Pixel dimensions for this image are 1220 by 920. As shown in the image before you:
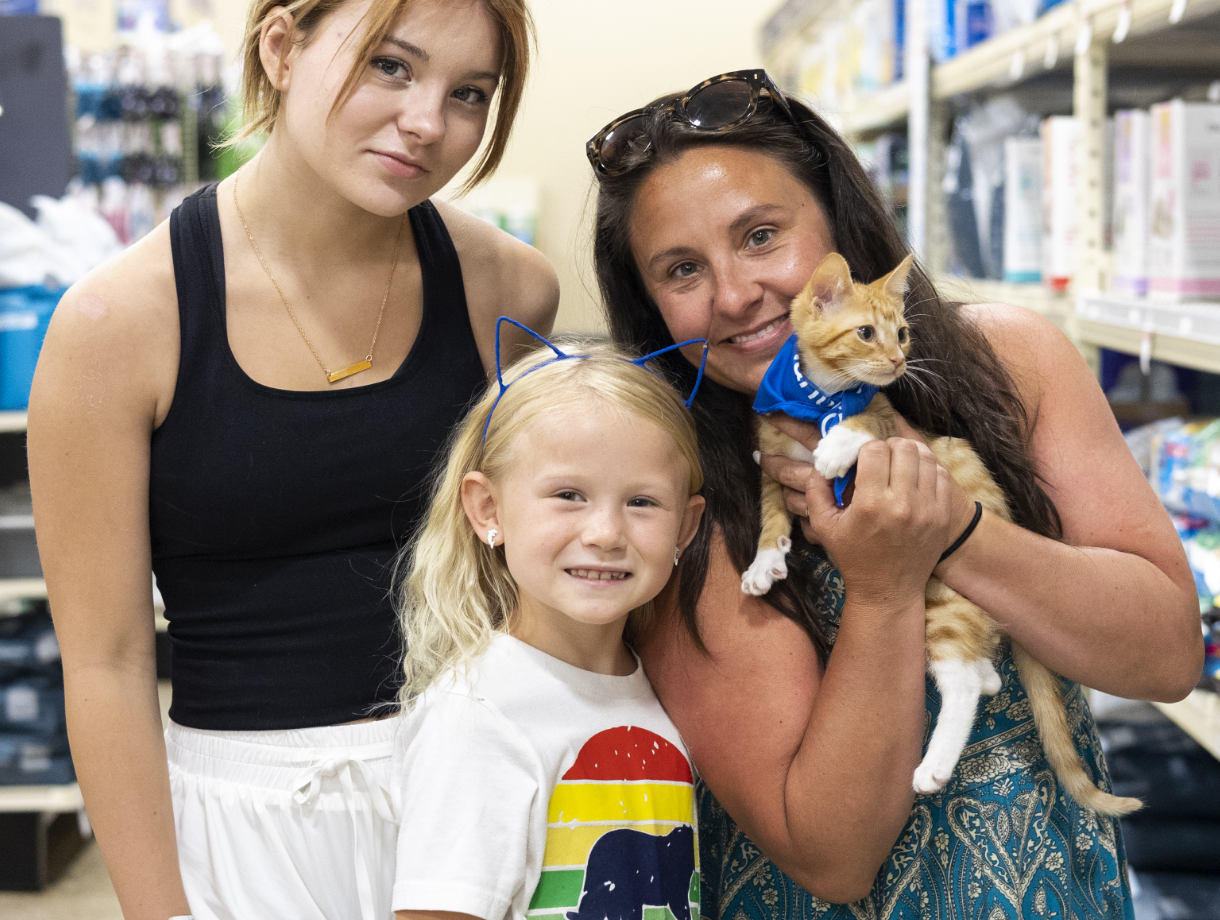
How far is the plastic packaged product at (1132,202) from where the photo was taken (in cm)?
197

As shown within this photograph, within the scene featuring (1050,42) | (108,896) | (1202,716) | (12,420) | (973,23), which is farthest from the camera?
(108,896)


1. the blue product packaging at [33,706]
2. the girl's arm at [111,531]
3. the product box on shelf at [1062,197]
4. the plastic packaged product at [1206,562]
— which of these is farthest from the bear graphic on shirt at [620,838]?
the blue product packaging at [33,706]

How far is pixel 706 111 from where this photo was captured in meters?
1.25

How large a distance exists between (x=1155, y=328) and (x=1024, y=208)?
825 mm

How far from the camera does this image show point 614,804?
3.54 feet

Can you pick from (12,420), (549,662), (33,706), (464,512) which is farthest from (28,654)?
(549,662)

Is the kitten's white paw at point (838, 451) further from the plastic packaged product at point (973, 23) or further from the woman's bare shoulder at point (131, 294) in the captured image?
the plastic packaged product at point (973, 23)

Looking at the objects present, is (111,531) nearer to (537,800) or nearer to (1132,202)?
(537,800)

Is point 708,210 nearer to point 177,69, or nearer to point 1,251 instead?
point 1,251

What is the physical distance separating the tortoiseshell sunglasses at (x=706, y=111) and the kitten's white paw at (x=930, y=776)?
75cm

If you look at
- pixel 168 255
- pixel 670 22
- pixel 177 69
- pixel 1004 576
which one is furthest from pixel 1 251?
pixel 670 22

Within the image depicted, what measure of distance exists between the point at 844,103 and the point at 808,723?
11.0ft

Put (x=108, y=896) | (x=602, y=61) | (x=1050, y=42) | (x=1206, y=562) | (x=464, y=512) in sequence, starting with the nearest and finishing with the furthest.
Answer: (x=464, y=512), (x=1206, y=562), (x=1050, y=42), (x=108, y=896), (x=602, y=61)

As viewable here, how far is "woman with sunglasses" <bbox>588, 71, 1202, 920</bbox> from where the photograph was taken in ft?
3.45
